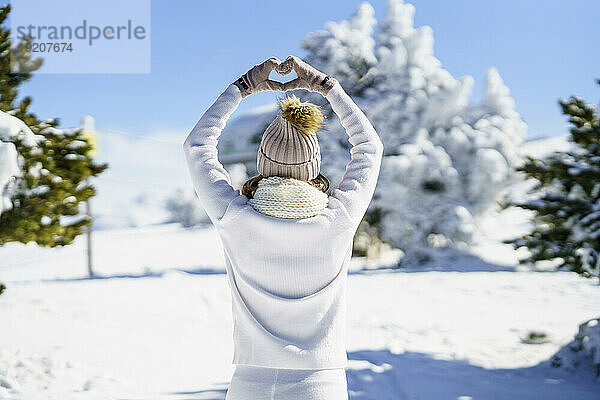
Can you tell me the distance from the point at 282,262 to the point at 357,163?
1.43ft

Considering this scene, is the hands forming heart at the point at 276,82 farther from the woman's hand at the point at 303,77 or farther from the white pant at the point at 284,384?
the white pant at the point at 284,384

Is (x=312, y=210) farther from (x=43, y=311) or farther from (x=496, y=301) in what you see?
(x=496, y=301)

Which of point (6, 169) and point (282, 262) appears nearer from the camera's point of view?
point (282, 262)

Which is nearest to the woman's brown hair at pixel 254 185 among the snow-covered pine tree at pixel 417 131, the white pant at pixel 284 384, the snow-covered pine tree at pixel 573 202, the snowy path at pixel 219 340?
the white pant at pixel 284 384

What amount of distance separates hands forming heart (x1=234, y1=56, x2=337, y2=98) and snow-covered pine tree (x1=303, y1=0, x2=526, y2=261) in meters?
13.1

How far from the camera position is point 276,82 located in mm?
1839

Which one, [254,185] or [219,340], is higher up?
[254,185]

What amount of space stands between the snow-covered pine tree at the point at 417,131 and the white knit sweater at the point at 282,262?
43.4 feet

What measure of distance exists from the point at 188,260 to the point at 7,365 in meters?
13.6

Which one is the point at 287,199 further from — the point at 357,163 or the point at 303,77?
the point at 303,77

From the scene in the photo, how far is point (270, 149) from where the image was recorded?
169 cm

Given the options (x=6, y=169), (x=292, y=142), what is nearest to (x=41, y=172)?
(x=6, y=169)

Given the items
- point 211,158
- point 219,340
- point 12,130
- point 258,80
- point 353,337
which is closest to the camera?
point 211,158

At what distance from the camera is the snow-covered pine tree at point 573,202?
533 centimetres
